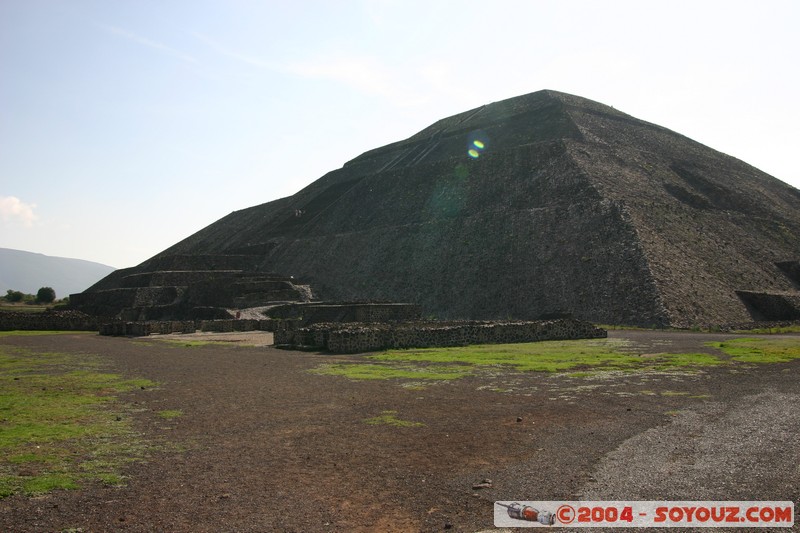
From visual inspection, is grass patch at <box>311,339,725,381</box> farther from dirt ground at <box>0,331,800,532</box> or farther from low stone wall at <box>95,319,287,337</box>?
low stone wall at <box>95,319,287,337</box>

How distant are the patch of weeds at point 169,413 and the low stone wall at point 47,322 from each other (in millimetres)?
38828

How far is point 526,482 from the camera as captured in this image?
7.32 m

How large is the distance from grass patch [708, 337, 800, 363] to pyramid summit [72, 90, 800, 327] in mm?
8157

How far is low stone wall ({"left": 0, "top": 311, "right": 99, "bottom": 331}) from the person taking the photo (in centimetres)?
4334

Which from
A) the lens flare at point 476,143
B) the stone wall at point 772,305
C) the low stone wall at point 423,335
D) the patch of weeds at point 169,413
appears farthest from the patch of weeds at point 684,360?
the lens flare at point 476,143

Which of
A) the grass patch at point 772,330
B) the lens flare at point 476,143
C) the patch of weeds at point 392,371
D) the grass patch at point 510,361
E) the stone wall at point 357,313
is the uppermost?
the lens flare at point 476,143

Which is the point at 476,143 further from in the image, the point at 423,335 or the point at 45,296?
the point at 45,296

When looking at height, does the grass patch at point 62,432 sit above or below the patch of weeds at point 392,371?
below

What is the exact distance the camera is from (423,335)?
27.0 m

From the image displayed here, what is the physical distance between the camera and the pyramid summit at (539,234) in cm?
3894

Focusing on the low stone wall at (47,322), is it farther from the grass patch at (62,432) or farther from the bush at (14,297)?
the bush at (14,297)

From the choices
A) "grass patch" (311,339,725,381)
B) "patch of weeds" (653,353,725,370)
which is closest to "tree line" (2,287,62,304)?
"grass patch" (311,339,725,381)

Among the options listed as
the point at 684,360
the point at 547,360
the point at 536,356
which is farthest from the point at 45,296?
the point at 684,360

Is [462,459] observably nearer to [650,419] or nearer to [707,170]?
[650,419]
